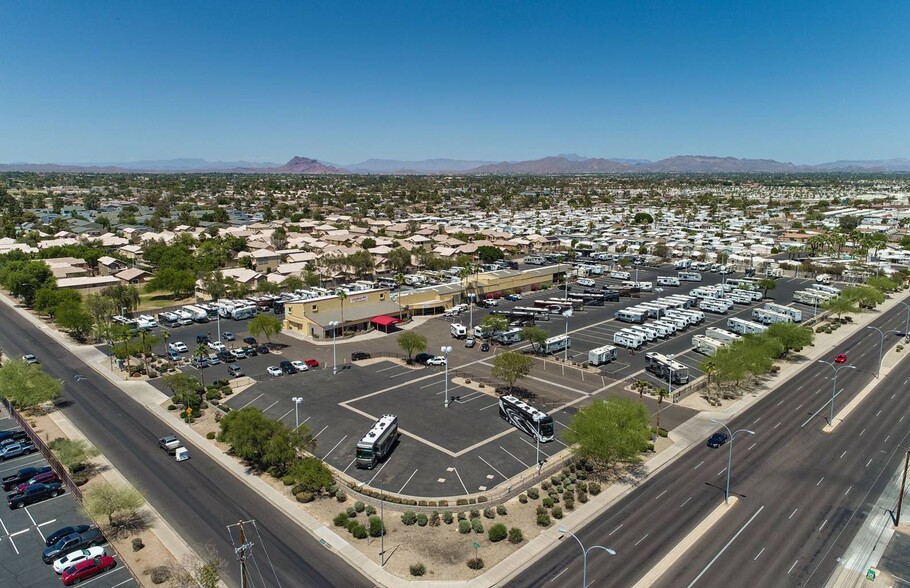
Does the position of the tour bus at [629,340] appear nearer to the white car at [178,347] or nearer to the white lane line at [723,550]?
the white lane line at [723,550]

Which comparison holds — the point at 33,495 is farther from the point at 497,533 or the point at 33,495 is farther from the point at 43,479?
the point at 497,533

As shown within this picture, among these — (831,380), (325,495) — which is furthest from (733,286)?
(325,495)

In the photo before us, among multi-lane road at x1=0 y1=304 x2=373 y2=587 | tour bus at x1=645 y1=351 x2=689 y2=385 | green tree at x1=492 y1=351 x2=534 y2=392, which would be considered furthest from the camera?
tour bus at x1=645 y1=351 x2=689 y2=385

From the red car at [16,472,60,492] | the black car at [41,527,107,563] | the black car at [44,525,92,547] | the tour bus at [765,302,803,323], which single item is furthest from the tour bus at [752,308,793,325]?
the red car at [16,472,60,492]

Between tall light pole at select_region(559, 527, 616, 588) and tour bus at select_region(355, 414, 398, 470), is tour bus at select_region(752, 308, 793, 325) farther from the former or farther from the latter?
tour bus at select_region(355, 414, 398, 470)

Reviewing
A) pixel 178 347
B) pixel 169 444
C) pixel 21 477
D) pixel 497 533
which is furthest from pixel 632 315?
pixel 21 477
